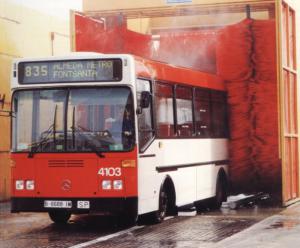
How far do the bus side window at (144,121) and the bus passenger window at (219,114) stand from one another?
3886mm

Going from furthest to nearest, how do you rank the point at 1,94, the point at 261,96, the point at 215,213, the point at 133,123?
1. the point at 1,94
2. the point at 261,96
3. the point at 215,213
4. the point at 133,123

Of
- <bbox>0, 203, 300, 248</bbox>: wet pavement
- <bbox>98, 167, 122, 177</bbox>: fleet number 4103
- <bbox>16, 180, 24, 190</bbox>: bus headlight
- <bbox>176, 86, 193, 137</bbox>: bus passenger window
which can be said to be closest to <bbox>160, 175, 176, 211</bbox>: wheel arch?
<bbox>0, 203, 300, 248</bbox>: wet pavement

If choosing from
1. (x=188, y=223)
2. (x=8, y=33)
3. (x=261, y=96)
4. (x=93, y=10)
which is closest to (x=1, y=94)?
(x=8, y=33)

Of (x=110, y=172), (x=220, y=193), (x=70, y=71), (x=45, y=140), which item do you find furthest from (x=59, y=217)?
(x=220, y=193)

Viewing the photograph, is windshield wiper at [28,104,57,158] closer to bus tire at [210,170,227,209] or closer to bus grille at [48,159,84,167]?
bus grille at [48,159,84,167]

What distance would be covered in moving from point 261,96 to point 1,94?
21.7 ft

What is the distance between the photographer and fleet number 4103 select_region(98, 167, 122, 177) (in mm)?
13664

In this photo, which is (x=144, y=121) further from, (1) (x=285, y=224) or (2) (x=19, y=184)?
(1) (x=285, y=224)

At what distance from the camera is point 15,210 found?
1416cm

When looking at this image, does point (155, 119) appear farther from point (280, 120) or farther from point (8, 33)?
point (8, 33)

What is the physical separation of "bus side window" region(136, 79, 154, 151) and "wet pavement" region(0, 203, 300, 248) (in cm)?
148

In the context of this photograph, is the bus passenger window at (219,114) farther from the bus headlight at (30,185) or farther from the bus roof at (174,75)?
the bus headlight at (30,185)

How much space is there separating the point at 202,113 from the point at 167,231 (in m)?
4.30

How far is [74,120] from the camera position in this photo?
45.2 feet
